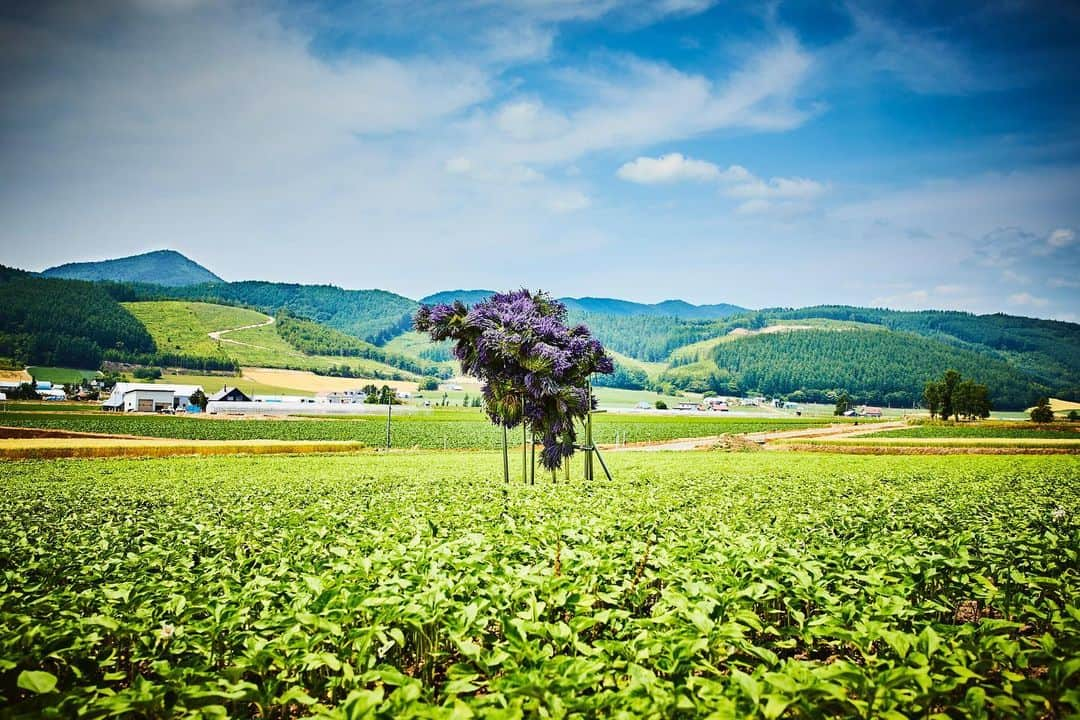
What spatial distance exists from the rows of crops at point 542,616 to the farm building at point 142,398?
7005cm

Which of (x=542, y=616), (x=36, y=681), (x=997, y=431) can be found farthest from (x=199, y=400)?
(x=997, y=431)

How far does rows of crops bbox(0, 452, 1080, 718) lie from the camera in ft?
11.2

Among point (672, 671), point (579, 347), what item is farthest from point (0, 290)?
point (672, 671)

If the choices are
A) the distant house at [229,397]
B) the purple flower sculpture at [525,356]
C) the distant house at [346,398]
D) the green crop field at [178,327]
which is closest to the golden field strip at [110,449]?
the purple flower sculpture at [525,356]

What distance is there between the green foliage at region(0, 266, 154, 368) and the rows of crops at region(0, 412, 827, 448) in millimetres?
24790

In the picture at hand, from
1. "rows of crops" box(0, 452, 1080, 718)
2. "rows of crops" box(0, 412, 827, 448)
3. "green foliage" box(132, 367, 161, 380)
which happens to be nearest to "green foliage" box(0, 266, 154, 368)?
"green foliage" box(132, 367, 161, 380)

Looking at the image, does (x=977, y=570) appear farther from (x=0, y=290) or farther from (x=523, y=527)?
(x=0, y=290)

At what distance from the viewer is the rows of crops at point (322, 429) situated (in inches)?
1825

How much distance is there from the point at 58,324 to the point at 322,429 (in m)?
50.8

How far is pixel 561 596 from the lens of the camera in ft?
15.5

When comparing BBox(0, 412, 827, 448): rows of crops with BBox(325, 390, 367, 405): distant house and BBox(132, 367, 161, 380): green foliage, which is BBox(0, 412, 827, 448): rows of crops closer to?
BBox(132, 367, 161, 380): green foliage

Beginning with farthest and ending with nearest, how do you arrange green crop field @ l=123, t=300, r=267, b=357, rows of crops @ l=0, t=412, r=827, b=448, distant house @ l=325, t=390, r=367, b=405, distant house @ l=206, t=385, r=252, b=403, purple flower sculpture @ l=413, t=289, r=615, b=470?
green crop field @ l=123, t=300, r=267, b=357 < distant house @ l=325, t=390, r=367, b=405 < distant house @ l=206, t=385, r=252, b=403 < rows of crops @ l=0, t=412, r=827, b=448 < purple flower sculpture @ l=413, t=289, r=615, b=470

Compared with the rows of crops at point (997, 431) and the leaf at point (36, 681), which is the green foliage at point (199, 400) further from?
the leaf at point (36, 681)

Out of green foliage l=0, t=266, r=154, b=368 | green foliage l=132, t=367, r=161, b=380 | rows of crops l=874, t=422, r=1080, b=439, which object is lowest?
rows of crops l=874, t=422, r=1080, b=439
